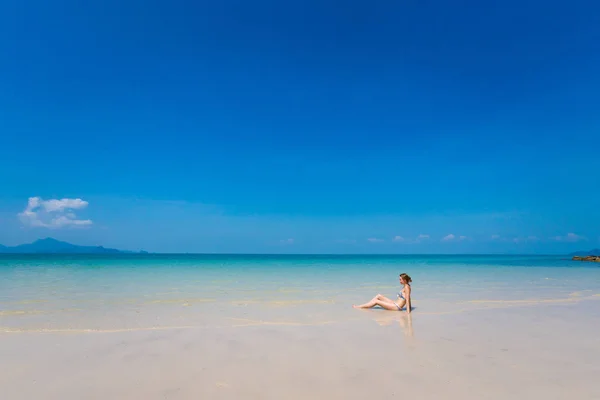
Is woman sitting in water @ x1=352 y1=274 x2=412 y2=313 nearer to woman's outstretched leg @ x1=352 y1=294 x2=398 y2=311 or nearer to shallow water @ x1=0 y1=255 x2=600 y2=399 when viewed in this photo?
woman's outstretched leg @ x1=352 y1=294 x2=398 y2=311

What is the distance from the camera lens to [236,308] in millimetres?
12469

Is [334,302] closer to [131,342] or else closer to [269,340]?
[269,340]

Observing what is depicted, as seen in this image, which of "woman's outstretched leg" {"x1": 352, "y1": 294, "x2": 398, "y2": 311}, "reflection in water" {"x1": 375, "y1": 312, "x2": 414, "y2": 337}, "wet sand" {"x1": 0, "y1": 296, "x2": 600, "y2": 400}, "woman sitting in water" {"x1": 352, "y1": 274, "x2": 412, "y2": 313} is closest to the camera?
"wet sand" {"x1": 0, "y1": 296, "x2": 600, "y2": 400}

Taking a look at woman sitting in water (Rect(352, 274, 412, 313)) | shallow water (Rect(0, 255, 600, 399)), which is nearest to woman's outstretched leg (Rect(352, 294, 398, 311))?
woman sitting in water (Rect(352, 274, 412, 313))

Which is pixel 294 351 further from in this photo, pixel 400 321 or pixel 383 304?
pixel 383 304

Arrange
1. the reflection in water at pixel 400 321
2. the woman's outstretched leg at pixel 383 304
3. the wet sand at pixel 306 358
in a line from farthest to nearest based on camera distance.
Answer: the woman's outstretched leg at pixel 383 304 < the reflection in water at pixel 400 321 < the wet sand at pixel 306 358

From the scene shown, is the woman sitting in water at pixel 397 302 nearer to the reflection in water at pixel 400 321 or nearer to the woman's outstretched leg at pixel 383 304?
the woman's outstretched leg at pixel 383 304

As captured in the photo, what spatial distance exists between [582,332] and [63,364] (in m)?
11.8

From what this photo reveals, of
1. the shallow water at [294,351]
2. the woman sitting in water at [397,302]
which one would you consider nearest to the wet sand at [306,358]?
the shallow water at [294,351]

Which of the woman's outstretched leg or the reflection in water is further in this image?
the woman's outstretched leg

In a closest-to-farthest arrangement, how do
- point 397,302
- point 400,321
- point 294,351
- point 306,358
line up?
1. point 306,358
2. point 294,351
3. point 400,321
4. point 397,302

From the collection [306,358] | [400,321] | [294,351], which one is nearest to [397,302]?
[400,321]

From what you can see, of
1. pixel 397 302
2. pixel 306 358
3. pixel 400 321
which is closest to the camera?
pixel 306 358

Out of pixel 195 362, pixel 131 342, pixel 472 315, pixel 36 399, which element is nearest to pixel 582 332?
pixel 472 315
